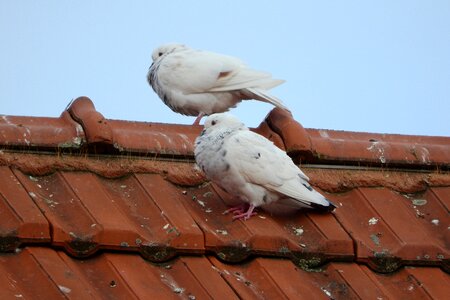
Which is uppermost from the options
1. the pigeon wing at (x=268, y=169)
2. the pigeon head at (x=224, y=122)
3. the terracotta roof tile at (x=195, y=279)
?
the pigeon head at (x=224, y=122)

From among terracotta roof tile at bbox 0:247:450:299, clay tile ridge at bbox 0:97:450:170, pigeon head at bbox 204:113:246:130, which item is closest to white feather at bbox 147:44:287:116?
clay tile ridge at bbox 0:97:450:170

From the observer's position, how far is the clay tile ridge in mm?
5082

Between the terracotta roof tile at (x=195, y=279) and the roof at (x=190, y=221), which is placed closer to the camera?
the terracotta roof tile at (x=195, y=279)

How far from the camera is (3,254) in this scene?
4.15 meters

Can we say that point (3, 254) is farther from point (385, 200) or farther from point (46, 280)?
point (385, 200)

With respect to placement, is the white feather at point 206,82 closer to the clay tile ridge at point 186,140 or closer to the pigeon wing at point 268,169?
the clay tile ridge at point 186,140

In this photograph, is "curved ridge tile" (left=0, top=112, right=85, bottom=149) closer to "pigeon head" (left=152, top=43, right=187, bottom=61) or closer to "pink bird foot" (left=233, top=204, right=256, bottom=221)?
"pink bird foot" (left=233, top=204, right=256, bottom=221)

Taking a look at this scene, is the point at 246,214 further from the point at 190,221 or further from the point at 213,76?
the point at 213,76

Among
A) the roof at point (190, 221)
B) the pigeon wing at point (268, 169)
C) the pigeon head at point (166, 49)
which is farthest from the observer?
the pigeon head at point (166, 49)

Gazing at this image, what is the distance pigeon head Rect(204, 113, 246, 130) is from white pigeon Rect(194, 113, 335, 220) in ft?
0.41

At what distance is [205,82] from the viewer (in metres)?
7.08

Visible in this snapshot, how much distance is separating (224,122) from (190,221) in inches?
28.9

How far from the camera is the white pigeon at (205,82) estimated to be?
7.00m

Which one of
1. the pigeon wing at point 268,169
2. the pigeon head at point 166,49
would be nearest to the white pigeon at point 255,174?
the pigeon wing at point 268,169
